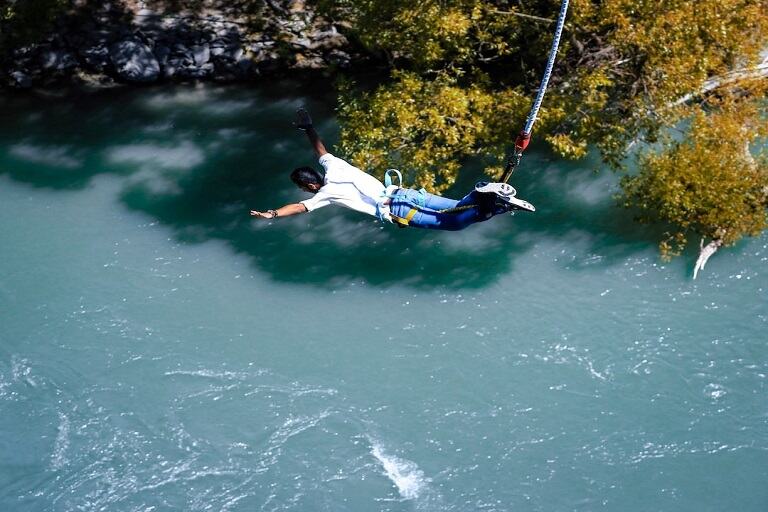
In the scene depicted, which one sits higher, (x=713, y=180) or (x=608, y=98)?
(x=608, y=98)

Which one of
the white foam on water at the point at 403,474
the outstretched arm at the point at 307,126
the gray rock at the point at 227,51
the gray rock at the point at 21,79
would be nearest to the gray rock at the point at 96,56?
the gray rock at the point at 21,79

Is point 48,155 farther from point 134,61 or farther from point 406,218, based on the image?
point 406,218

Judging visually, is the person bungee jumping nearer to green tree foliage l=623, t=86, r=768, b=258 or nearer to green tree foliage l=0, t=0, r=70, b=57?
green tree foliage l=623, t=86, r=768, b=258

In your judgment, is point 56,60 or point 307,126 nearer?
point 307,126

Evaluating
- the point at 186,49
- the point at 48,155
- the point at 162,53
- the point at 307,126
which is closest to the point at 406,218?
the point at 307,126

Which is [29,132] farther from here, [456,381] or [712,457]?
[712,457]

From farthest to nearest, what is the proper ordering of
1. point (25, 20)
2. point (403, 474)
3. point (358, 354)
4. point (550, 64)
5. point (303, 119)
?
point (25, 20) → point (358, 354) → point (403, 474) → point (303, 119) → point (550, 64)

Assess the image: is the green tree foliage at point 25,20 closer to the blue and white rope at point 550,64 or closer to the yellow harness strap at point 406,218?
the yellow harness strap at point 406,218
